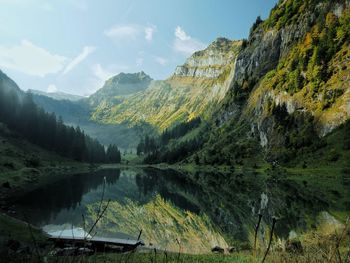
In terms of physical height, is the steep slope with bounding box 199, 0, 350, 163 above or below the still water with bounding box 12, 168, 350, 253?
above

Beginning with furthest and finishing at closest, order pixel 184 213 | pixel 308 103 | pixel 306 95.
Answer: pixel 306 95 < pixel 308 103 < pixel 184 213

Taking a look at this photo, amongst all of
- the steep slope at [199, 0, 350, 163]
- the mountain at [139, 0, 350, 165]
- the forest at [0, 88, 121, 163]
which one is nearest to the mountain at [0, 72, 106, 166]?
the forest at [0, 88, 121, 163]

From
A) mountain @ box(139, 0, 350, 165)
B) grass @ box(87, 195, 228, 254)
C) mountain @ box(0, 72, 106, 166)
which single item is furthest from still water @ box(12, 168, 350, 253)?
mountain @ box(0, 72, 106, 166)

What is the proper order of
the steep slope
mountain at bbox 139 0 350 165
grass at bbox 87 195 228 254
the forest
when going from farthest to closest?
the forest
the steep slope
mountain at bbox 139 0 350 165
grass at bbox 87 195 228 254

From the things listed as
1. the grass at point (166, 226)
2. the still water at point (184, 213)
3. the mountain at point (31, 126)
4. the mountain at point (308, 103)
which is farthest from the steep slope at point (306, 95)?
the grass at point (166, 226)

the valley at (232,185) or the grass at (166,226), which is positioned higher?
the valley at (232,185)

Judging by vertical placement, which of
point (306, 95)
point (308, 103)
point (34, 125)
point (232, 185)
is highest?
point (306, 95)

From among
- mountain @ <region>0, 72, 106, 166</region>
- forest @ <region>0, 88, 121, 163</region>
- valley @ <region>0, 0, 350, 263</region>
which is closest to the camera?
valley @ <region>0, 0, 350, 263</region>

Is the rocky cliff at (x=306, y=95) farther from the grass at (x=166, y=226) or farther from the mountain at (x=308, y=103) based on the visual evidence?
the grass at (x=166, y=226)

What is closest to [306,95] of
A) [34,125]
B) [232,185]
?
[232,185]

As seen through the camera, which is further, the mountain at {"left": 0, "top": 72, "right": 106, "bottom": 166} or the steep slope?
the mountain at {"left": 0, "top": 72, "right": 106, "bottom": 166}

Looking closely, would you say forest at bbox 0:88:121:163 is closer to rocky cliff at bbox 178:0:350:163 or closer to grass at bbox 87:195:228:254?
rocky cliff at bbox 178:0:350:163

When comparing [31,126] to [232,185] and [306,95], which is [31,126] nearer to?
[232,185]

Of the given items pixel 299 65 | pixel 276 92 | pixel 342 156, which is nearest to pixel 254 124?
pixel 276 92
